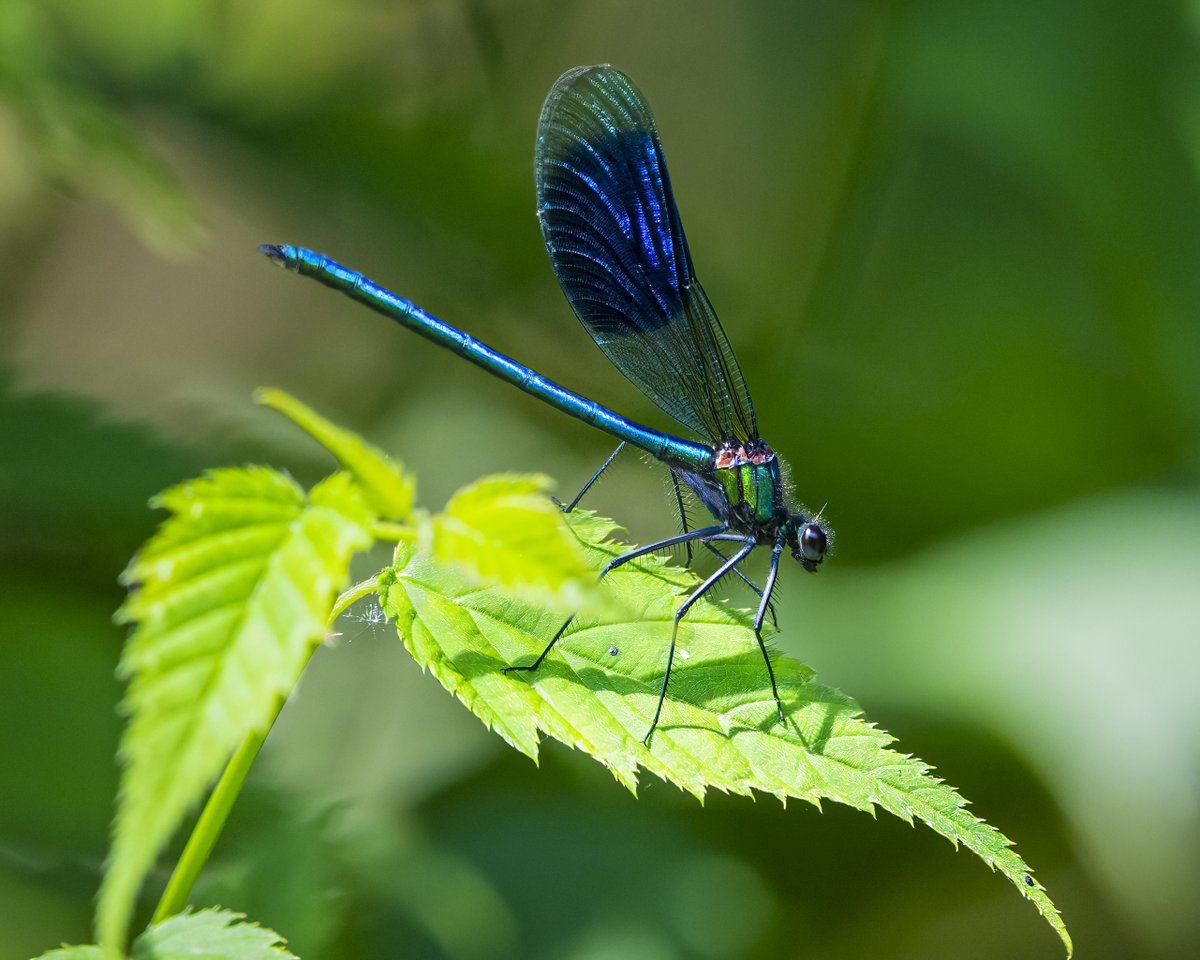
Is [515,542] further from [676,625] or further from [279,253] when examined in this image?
[279,253]

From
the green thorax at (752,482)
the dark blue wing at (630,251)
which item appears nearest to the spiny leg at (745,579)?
the green thorax at (752,482)

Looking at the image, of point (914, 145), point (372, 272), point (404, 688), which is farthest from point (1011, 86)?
point (404, 688)

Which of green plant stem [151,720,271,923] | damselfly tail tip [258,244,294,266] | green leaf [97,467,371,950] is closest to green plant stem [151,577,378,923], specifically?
green plant stem [151,720,271,923]

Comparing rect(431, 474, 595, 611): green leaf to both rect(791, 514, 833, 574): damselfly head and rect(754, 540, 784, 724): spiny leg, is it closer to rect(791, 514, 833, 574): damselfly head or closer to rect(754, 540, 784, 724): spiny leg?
rect(754, 540, 784, 724): spiny leg

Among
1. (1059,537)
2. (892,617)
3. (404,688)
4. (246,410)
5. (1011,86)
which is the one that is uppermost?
(1011,86)

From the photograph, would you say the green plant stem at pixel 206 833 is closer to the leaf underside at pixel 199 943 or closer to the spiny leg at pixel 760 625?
the leaf underside at pixel 199 943

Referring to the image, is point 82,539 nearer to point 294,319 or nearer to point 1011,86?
point 294,319

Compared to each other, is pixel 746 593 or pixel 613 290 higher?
pixel 613 290
